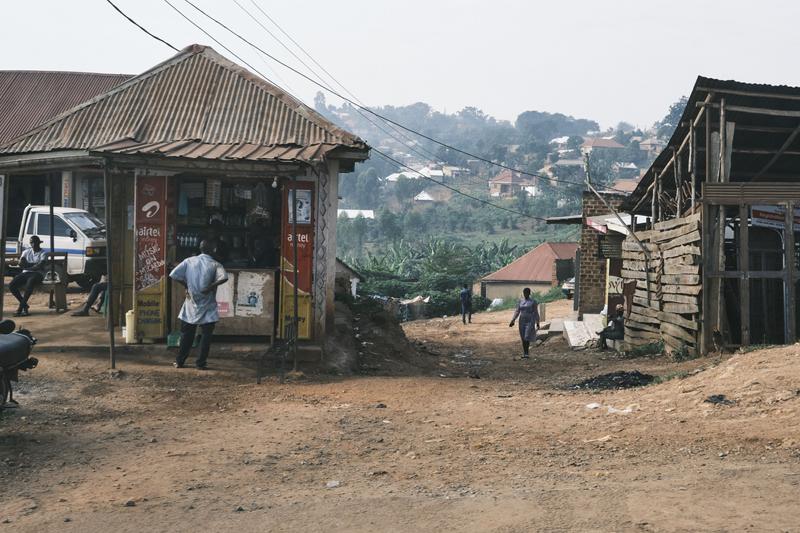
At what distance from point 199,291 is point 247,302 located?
1.28 metres

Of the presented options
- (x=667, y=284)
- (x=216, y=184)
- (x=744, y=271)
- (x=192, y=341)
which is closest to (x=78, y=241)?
(x=216, y=184)

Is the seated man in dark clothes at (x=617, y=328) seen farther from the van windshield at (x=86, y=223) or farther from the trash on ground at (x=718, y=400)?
the van windshield at (x=86, y=223)

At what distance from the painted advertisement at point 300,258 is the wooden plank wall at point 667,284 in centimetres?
567

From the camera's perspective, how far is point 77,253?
70.2ft

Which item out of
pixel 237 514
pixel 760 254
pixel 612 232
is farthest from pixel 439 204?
pixel 237 514

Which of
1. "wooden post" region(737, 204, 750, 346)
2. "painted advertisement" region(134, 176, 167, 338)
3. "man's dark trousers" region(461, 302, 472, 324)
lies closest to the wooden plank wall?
"wooden post" region(737, 204, 750, 346)

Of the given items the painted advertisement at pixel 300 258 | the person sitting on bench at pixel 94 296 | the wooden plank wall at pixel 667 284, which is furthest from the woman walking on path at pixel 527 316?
the person sitting on bench at pixel 94 296

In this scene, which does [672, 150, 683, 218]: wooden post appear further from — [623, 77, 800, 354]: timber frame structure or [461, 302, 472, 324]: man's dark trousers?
[461, 302, 472, 324]: man's dark trousers

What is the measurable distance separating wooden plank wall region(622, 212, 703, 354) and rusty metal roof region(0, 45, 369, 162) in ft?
16.9

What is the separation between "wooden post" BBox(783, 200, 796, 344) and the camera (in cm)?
1345

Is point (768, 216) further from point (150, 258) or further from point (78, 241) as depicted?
point (78, 241)

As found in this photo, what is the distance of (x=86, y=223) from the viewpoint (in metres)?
21.9

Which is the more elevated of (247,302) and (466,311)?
(247,302)

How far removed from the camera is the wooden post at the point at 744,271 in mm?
13391
